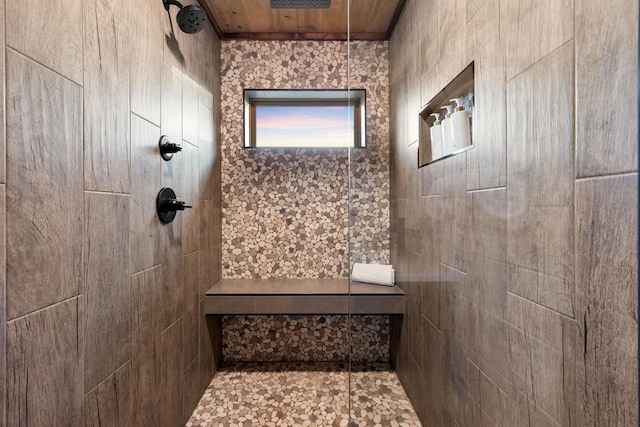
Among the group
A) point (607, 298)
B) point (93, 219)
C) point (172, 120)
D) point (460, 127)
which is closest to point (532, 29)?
point (460, 127)

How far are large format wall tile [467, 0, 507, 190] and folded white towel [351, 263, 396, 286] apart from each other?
1.65 ft

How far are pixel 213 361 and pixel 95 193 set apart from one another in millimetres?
1659

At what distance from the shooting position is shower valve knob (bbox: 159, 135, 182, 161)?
62.0 inches

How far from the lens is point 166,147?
1.59 meters

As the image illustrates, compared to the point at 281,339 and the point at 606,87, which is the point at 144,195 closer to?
the point at 606,87

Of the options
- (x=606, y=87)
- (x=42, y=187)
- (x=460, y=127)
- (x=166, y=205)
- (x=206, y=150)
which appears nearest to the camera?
(x=606, y=87)

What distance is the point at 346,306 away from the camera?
7.27 feet

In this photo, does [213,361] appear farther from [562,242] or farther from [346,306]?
[562,242]

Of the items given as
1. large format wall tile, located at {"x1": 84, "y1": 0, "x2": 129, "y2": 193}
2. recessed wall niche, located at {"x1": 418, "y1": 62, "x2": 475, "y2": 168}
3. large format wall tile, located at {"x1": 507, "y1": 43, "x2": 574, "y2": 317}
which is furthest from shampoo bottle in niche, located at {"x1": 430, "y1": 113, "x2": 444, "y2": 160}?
large format wall tile, located at {"x1": 84, "y1": 0, "x2": 129, "y2": 193}

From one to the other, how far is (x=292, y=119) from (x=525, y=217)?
7.01ft

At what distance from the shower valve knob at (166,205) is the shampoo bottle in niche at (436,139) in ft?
3.76

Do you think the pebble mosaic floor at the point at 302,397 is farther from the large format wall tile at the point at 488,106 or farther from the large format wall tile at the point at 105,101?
the large format wall tile at the point at 105,101

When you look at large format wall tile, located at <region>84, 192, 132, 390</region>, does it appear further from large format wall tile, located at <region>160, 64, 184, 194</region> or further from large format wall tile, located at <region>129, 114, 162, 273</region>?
large format wall tile, located at <region>160, 64, 184, 194</region>

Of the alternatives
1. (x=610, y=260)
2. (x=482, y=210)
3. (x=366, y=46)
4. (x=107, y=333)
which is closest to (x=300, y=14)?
(x=366, y=46)
